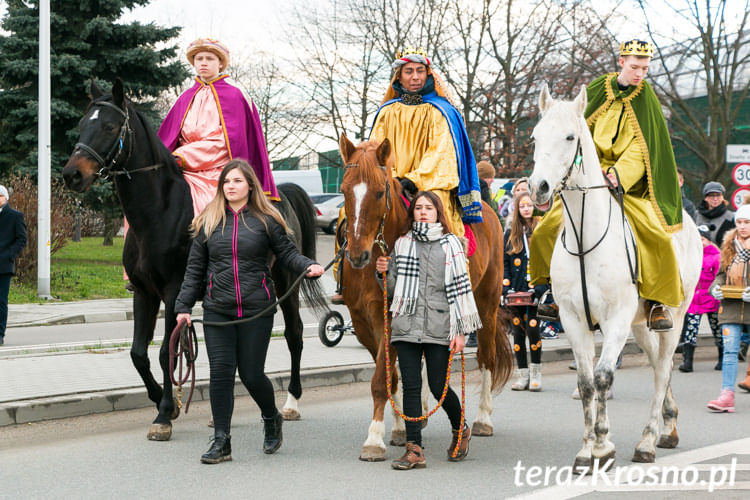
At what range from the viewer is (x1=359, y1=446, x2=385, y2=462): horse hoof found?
6.25 meters

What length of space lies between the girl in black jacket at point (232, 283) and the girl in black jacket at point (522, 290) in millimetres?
4006

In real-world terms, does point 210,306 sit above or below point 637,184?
below

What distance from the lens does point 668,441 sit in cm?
674

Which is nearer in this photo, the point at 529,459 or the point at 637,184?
the point at 529,459

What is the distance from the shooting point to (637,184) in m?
6.92

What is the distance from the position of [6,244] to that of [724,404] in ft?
31.9

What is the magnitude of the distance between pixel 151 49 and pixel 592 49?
17.2 m

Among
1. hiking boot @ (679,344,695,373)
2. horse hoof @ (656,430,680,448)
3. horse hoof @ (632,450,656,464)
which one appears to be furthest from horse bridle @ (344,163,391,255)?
hiking boot @ (679,344,695,373)

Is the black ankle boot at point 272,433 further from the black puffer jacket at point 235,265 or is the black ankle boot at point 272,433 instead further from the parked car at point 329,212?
the parked car at point 329,212

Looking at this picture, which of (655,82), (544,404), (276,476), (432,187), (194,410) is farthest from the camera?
(655,82)

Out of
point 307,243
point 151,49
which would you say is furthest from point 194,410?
point 151,49

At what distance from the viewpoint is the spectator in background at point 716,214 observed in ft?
43.2

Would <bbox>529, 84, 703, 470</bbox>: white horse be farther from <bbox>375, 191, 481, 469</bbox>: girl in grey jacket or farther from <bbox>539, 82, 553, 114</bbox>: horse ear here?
<bbox>375, 191, 481, 469</bbox>: girl in grey jacket

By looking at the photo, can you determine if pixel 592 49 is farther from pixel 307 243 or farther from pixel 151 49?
pixel 307 243
